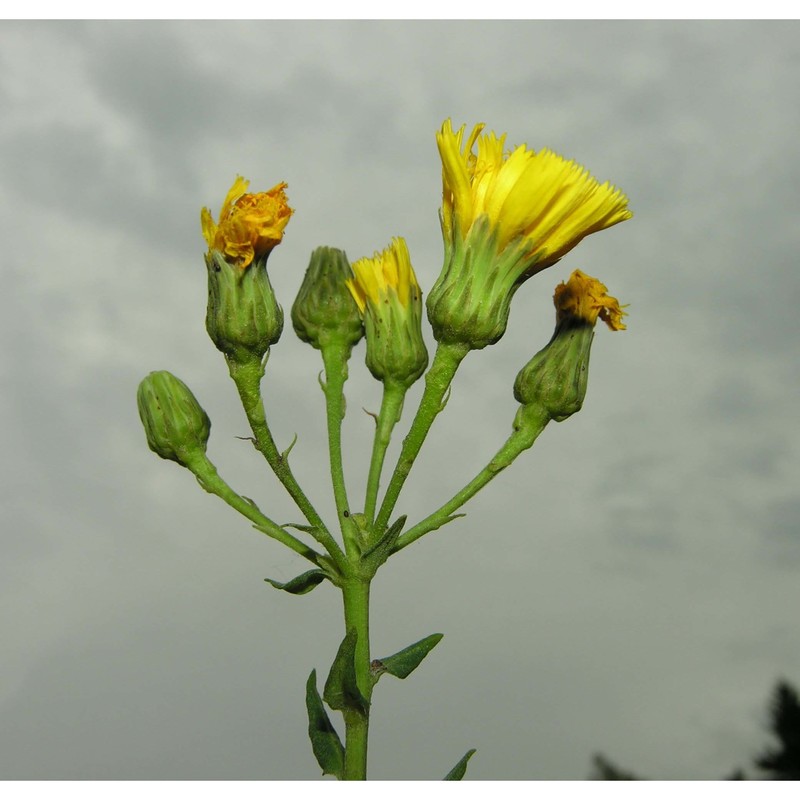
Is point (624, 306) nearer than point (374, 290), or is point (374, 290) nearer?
point (374, 290)

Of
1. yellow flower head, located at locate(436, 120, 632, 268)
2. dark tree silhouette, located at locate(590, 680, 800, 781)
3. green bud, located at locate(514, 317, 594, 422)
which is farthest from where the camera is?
dark tree silhouette, located at locate(590, 680, 800, 781)

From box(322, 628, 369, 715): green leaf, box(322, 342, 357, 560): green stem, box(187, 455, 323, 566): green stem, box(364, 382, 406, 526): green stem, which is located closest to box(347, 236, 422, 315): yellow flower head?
box(322, 342, 357, 560): green stem

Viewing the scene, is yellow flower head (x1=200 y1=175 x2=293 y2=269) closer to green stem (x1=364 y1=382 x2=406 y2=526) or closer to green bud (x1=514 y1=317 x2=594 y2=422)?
green stem (x1=364 y1=382 x2=406 y2=526)

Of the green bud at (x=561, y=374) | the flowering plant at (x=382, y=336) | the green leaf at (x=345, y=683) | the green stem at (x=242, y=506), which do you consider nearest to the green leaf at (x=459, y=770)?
the flowering plant at (x=382, y=336)

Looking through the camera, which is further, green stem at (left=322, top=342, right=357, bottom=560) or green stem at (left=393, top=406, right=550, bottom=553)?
green stem at (left=393, top=406, right=550, bottom=553)
